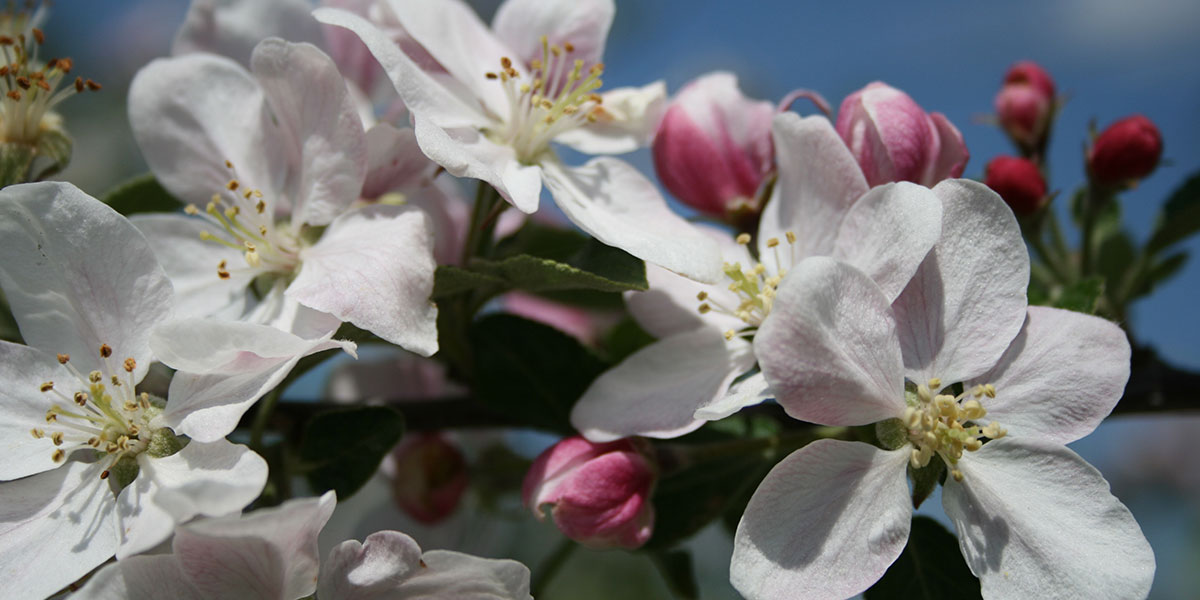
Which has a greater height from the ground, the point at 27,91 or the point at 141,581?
the point at 27,91

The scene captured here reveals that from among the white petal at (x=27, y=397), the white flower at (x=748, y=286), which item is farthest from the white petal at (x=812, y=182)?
the white petal at (x=27, y=397)

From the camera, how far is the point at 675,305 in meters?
1.38

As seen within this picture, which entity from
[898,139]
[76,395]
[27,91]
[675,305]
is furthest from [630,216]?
[27,91]

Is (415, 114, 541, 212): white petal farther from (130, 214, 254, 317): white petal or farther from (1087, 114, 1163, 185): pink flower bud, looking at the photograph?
(1087, 114, 1163, 185): pink flower bud

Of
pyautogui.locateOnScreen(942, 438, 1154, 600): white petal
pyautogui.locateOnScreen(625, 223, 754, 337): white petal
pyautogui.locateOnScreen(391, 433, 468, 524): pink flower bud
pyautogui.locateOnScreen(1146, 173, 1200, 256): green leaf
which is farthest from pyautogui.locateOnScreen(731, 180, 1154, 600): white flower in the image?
pyautogui.locateOnScreen(391, 433, 468, 524): pink flower bud

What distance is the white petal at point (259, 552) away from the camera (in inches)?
37.6

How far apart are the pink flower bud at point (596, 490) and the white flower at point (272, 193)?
221 millimetres

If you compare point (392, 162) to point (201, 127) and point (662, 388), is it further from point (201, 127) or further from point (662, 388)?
point (662, 388)

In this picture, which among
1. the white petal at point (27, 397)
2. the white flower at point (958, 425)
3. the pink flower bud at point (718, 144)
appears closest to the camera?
the white flower at point (958, 425)

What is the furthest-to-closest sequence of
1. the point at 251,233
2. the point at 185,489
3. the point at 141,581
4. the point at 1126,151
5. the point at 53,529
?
the point at 1126,151
the point at 251,233
the point at 53,529
the point at 141,581
the point at 185,489

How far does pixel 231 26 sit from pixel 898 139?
3.39 feet

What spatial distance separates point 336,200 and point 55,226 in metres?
0.33

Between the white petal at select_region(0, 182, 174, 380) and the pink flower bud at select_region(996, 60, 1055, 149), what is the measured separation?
1351mm

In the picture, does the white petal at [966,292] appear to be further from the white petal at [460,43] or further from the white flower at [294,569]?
the white petal at [460,43]
